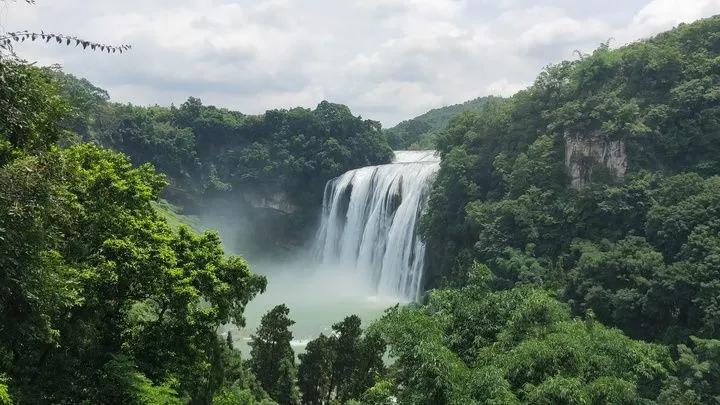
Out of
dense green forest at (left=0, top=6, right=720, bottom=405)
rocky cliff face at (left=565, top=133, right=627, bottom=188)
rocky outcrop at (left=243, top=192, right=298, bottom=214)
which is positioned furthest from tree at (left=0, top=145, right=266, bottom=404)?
rocky outcrop at (left=243, top=192, right=298, bottom=214)

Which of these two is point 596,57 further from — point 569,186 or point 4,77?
point 4,77

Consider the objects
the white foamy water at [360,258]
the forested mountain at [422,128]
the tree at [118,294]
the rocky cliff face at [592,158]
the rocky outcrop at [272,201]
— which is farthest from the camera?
the forested mountain at [422,128]

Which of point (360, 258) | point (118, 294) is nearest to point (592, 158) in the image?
point (360, 258)

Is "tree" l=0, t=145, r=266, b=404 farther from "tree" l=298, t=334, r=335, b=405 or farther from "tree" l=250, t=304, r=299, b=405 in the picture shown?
"tree" l=298, t=334, r=335, b=405

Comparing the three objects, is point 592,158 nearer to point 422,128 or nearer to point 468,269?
point 468,269

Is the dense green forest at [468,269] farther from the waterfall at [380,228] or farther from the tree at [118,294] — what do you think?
the waterfall at [380,228]

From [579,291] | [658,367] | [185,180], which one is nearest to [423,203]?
[579,291]

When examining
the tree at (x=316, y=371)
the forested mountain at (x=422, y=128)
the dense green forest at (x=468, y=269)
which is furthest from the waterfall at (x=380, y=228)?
the forested mountain at (x=422, y=128)
